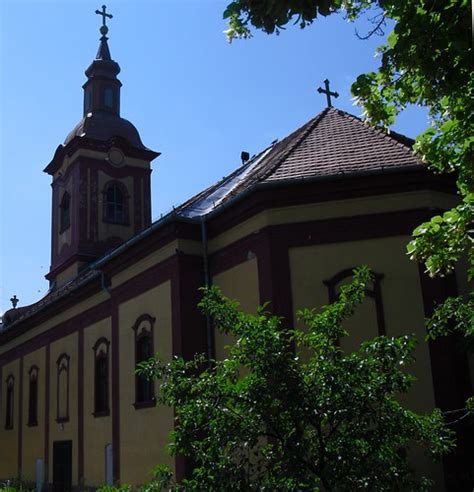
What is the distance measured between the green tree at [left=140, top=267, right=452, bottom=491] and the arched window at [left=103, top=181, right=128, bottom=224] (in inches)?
837

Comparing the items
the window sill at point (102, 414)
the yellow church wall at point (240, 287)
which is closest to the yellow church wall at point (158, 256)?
the yellow church wall at point (240, 287)

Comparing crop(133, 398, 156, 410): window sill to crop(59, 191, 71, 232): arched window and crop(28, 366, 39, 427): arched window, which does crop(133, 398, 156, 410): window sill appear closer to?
crop(28, 366, 39, 427): arched window

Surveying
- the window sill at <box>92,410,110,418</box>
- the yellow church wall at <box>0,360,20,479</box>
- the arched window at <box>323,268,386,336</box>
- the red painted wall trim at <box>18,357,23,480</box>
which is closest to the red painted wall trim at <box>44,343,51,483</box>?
the red painted wall trim at <box>18,357,23,480</box>

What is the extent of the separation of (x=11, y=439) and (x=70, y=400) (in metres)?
8.16

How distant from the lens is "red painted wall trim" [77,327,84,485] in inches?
823

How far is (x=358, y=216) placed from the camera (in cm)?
1330

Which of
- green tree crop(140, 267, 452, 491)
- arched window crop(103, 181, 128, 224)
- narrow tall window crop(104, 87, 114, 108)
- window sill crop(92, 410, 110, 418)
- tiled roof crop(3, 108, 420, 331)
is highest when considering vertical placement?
narrow tall window crop(104, 87, 114, 108)

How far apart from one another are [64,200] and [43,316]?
5514 millimetres

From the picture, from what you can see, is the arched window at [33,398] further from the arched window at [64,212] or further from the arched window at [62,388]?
the arched window at [64,212]

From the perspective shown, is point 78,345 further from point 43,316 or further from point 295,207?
point 295,207

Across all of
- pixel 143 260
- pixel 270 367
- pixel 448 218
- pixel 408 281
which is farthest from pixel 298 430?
pixel 143 260

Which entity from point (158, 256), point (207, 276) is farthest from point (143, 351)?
point (207, 276)

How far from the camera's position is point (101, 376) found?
2073 centimetres

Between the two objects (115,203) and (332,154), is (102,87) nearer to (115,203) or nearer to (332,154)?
(115,203)
